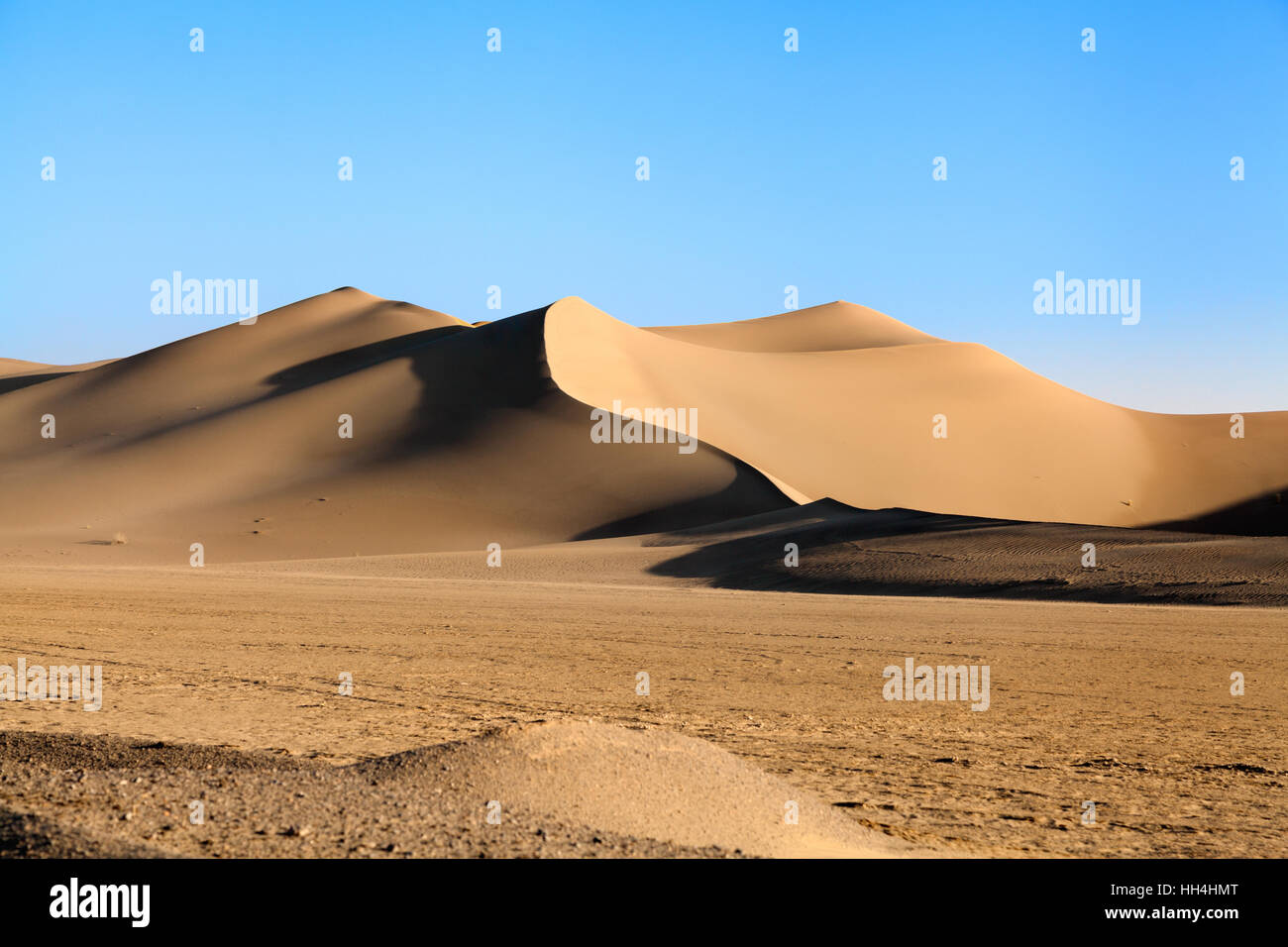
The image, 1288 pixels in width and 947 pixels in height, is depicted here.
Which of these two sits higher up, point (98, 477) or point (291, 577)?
point (98, 477)

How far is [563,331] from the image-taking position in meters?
66.8

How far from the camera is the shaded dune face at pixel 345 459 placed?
1837 inches

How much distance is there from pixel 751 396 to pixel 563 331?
11526mm

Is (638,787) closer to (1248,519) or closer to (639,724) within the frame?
(639,724)

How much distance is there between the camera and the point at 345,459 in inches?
2250

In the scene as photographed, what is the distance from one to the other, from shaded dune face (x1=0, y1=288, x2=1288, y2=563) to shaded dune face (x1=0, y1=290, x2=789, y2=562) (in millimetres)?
178

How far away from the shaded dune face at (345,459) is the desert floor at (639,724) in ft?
75.3

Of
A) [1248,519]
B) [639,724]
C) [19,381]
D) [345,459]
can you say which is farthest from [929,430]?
[19,381]

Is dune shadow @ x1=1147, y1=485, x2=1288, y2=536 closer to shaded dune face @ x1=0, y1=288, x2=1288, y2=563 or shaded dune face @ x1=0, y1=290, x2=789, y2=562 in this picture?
shaded dune face @ x1=0, y1=288, x2=1288, y2=563

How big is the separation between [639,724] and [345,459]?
49201 millimetres

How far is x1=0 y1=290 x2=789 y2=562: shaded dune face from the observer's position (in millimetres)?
46656
